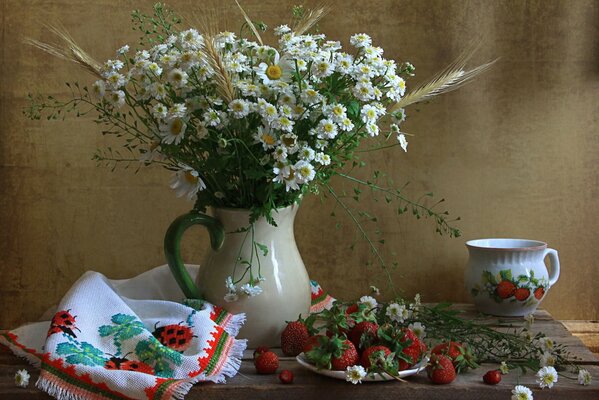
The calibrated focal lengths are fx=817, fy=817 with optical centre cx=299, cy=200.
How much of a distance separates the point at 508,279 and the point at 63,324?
822mm

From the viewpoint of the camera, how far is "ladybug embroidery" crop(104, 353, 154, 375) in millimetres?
1189

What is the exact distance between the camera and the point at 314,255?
189cm

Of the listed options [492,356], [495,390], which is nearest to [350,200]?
[492,356]

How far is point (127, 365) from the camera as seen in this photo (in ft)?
3.92

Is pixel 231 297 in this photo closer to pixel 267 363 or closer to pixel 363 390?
pixel 267 363

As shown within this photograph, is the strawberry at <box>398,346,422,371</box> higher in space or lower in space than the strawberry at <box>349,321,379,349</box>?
lower

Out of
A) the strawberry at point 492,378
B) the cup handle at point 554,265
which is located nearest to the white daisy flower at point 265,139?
the strawberry at point 492,378

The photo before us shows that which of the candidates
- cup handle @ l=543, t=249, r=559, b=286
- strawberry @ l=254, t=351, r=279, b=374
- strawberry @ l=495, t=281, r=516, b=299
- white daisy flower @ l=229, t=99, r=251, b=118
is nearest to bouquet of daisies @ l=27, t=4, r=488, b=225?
white daisy flower @ l=229, t=99, r=251, b=118

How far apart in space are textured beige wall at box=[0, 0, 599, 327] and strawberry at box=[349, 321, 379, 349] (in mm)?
663

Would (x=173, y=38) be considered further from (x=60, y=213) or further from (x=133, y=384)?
(x=60, y=213)

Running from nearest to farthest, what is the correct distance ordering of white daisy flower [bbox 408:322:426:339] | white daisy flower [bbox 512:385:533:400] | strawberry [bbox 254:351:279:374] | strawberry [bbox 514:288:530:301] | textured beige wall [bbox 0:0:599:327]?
white daisy flower [bbox 512:385:533:400] < strawberry [bbox 254:351:279:374] < white daisy flower [bbox 408:322:426:339] < strawberry [bbox 514:288:530:301] < textured beige wall [bbox 0:0:599:327]

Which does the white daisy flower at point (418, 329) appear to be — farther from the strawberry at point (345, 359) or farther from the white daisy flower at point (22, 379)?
the white daisy flower at point (22, 379)

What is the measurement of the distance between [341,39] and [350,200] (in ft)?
1.19

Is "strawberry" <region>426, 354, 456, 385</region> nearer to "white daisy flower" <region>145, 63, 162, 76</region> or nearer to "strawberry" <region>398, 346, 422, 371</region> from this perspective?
"strawberry" <region>398, 346, 422, 371</region>
